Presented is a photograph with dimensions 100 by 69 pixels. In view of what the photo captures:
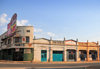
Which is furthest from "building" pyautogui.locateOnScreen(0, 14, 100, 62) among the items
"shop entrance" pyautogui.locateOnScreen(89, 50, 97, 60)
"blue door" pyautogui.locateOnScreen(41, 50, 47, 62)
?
"shop entrance" pyautogui.locateOnScreen(89, 50, 97, 60)

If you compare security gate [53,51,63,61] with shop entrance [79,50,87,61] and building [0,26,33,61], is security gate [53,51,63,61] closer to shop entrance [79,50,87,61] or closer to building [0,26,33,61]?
building [0,26,33,61]

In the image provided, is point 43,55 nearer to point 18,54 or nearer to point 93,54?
point 18,54

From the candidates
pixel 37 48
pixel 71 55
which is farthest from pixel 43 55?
pixel 71 55

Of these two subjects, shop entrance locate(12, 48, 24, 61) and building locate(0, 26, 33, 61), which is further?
shop entrance locate(12, 48, 24, 61)

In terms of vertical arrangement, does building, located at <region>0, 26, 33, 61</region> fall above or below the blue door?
above

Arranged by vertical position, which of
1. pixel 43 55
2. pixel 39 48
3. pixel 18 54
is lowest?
pixel 43 55

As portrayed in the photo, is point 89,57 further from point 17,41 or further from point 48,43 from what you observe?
point 17,41

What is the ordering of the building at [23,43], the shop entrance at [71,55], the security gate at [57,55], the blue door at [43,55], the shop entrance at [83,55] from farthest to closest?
1. the shop entrance at [83,55]
2. the shop entrance at [71,55]
3. the security gate at [57,55]
4. the blue door at [43,55]
5. the building at [23,43]

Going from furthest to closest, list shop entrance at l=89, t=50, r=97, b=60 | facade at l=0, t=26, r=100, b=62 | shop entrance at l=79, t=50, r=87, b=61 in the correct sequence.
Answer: shop entrance at l=89, t=50, r=97, b=60, shop entrance at l=79, t=50, r=87, b=61, facade at l=0, t=26, r=100, b=62

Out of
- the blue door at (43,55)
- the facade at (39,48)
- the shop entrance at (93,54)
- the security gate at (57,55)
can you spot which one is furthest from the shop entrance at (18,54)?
the shop entrance at (93,54)

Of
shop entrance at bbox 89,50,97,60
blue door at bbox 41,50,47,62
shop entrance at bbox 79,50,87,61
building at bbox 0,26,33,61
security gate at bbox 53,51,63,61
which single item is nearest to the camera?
building at bbox 0,26,33,61

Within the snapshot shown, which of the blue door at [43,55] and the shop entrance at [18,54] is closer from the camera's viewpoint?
the shop entrance at [18,54]

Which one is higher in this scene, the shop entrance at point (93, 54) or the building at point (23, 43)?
the building at point (23, 43)

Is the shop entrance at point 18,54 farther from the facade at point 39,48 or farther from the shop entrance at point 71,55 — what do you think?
the shop entrance at point 71,55
